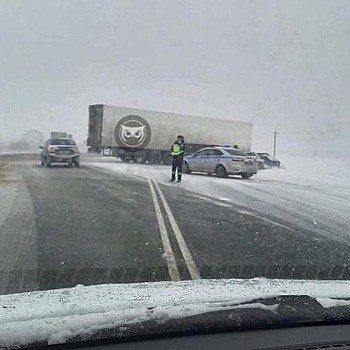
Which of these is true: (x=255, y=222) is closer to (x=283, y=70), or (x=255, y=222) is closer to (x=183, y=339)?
(x=283, y=70)

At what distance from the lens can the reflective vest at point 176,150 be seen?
29.1 ft

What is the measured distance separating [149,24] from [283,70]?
2308 mm

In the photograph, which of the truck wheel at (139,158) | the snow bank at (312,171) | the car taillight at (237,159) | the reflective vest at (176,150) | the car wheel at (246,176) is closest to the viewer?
the truck wheel at (139,158)

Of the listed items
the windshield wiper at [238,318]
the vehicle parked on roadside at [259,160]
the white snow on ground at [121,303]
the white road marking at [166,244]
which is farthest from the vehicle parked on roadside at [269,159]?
the windshield wiper at [238,318]

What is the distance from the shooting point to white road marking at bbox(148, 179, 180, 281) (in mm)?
5301

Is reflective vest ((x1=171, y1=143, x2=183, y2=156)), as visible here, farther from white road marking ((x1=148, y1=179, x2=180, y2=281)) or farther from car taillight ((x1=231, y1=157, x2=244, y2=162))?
car taillight ((x1=231, y1=157, x2=244, y2=162))

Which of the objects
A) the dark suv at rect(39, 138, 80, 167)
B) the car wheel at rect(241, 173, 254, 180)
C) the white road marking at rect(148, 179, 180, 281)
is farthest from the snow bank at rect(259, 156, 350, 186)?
the dark suv at rect(39, 138, 80, 167)

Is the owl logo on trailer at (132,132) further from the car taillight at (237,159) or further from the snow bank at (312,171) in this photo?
the snow bank at (312,171)

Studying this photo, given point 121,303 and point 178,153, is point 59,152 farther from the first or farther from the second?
point 121,303

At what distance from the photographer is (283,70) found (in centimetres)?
858

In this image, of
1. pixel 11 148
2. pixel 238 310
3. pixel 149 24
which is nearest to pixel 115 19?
pixel 149 24

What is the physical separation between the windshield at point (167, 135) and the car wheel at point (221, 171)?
79cm

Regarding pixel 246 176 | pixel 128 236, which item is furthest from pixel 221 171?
pixel 128 236

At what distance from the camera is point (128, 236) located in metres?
7.11
